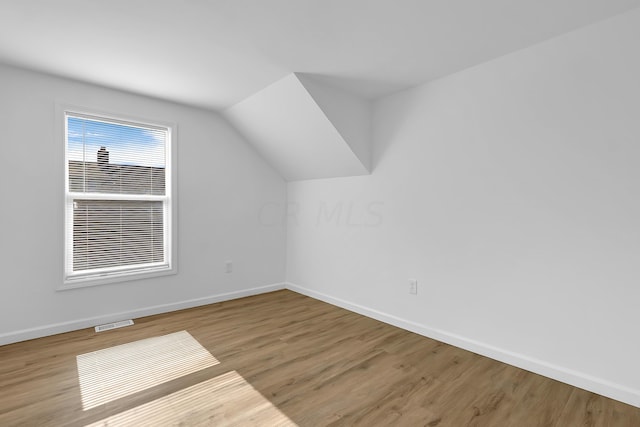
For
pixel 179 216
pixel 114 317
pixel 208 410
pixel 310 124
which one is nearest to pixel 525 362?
pixel 208 410

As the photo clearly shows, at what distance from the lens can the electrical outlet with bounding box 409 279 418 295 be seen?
9.59 feet

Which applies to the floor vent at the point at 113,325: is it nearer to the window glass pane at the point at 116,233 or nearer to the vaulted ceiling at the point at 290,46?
the window glass pane at the point at 116,233

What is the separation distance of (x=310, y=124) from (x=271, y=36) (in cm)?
110

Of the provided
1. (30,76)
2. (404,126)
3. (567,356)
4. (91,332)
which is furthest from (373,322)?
(30,76)

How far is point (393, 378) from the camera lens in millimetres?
2117

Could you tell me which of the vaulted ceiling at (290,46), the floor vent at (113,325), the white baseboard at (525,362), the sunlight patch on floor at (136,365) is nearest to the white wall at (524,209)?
the white baseboard at (525,362)

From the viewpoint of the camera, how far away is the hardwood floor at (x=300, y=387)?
5.62 feet

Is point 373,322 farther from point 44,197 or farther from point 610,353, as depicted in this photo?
point 44,197

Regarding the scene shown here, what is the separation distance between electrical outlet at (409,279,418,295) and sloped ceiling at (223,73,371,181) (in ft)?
3.96

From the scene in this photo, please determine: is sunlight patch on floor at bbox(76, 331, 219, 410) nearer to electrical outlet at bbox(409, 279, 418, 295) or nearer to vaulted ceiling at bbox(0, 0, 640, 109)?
electrical outlet at bbox(409, 279, 418, 295)

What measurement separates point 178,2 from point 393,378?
2687 millimetres

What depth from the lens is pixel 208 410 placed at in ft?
5.79

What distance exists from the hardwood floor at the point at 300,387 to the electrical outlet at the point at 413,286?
1.30 ft

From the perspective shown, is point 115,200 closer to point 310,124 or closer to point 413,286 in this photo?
point 310,124
